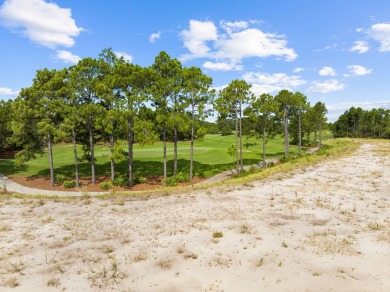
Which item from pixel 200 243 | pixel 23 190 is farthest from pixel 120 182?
pixel 200 243

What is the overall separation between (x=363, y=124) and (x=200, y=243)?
424 ft

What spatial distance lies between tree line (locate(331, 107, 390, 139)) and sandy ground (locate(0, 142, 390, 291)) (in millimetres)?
109473

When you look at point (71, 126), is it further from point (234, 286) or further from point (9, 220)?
point (234, 286)

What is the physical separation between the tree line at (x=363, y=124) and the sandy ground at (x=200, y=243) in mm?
109473

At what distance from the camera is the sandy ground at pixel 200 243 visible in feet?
27.3

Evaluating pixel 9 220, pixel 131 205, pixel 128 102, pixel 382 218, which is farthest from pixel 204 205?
pixel 128 102

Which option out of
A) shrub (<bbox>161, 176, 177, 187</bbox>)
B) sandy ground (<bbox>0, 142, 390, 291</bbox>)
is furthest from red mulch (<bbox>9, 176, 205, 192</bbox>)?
sandy ground (<bbox>0, 142, 390, 291</bbox>)

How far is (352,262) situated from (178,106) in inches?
1103

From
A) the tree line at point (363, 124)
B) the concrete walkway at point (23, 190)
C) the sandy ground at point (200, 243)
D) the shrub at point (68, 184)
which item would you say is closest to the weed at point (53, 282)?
the sandy ground at point (200, 243)

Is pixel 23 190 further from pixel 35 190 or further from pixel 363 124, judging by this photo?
pixel 363 124

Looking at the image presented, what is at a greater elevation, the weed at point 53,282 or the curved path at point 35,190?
the weed at point 53,282

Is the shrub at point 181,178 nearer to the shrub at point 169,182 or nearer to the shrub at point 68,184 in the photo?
the shrub at point 169,182

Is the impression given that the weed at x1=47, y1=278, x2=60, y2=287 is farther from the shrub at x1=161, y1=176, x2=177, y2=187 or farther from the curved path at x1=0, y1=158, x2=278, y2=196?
the shrub at x1=161, y1=176, x2=177, y2=187

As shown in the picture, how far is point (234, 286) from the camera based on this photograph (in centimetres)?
802
